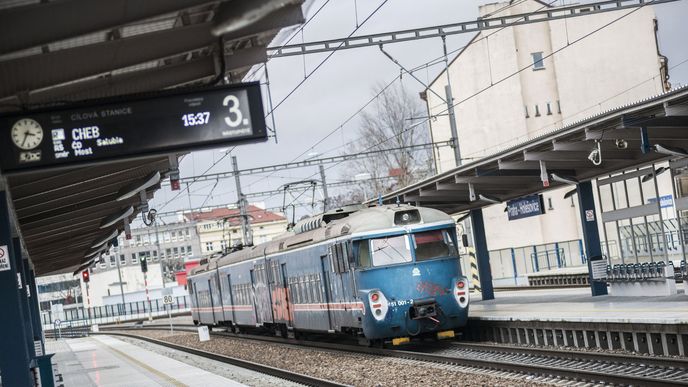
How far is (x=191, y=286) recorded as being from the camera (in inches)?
1930

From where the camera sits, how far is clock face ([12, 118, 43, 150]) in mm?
11062

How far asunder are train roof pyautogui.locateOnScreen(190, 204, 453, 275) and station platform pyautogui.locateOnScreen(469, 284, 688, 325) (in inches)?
117

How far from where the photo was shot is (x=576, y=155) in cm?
2325

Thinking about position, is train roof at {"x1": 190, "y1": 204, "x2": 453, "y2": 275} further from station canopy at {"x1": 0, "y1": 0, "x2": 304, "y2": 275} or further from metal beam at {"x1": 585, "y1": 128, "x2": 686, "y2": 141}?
station canopy at {"x1": 0, "y1": 0, "x2": 304, "y2": 275}

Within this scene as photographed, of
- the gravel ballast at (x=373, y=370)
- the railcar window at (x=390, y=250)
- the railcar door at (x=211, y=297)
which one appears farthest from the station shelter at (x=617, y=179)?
the railcar door at (x=211, y=297)

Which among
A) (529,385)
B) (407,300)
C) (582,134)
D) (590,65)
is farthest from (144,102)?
(590,65)

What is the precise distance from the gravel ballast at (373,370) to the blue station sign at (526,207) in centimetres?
709

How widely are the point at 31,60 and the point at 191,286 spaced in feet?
128

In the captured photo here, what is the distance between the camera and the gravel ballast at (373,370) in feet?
51.8

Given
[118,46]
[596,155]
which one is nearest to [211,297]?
[596,155]

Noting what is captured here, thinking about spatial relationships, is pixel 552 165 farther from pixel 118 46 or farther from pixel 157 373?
pixel 118 46

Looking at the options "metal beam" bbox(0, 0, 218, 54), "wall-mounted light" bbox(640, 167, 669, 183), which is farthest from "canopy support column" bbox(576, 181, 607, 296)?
"metal beam" bbox(0, 0, 218, 54)

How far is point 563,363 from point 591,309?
186 inches

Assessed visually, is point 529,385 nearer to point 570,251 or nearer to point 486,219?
point 570,251
